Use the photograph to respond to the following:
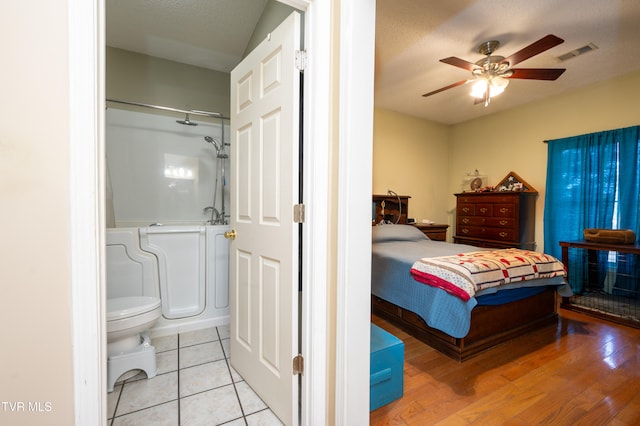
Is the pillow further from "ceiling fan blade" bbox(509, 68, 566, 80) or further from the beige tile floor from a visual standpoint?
the beige tile floor

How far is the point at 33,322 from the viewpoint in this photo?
69 cm

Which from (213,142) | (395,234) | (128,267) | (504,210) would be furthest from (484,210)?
(128,267)

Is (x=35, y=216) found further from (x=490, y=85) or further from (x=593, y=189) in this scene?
(x=593, y=189)

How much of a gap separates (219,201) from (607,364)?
361 cm

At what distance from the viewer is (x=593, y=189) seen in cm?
322

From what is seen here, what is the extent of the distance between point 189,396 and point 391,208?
349cm

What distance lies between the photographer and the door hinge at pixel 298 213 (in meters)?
1.20

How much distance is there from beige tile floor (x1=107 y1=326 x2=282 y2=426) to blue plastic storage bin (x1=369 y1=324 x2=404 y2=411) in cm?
53

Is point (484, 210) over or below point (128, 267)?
over

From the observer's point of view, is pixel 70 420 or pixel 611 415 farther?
pixel 611 415

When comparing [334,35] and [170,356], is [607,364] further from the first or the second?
[170,356]

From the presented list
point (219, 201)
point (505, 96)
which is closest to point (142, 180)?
point (219, 201)

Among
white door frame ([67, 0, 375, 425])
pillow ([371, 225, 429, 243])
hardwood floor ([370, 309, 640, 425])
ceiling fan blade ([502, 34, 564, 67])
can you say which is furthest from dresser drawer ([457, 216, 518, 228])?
white door frame ([67, 0, 375, 425])

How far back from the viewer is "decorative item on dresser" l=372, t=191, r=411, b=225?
13.3 feet
